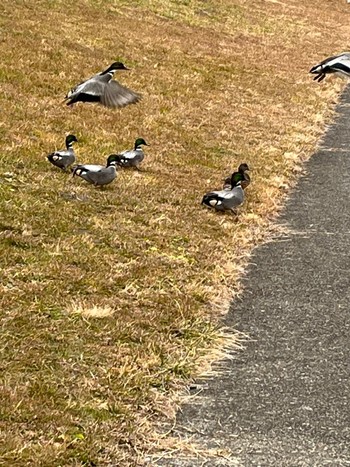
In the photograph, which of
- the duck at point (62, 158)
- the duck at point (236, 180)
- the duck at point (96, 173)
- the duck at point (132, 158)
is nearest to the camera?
the duck at point (96, 173)

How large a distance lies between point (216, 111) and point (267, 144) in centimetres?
247

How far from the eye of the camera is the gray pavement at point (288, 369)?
4.60 m

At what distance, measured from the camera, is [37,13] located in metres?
22.7

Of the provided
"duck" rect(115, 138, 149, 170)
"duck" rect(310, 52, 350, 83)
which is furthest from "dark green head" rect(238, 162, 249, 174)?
"duck" rect(310, 52, 350, 83)

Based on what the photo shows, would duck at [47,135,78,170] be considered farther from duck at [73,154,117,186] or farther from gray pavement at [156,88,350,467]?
gray pavement at [156,88,350,467]

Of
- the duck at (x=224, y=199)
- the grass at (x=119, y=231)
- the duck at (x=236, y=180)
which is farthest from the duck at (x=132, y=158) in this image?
the duck at (x=224, y=199)

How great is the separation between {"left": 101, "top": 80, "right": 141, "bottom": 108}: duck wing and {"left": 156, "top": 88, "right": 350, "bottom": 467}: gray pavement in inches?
105

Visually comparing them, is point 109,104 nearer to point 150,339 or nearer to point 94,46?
point 150,339

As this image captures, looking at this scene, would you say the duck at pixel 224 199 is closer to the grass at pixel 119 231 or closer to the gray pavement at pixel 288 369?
the grass at pixel 119 231

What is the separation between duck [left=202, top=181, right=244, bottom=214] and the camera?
8.98m

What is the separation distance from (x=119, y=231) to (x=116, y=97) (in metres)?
2.50

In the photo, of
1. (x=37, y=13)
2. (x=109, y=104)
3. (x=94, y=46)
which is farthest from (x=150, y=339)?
(x=37, y=13)

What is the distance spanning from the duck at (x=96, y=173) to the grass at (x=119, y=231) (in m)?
0.16

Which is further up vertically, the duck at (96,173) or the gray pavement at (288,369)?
the gray pavement at (288,369)
